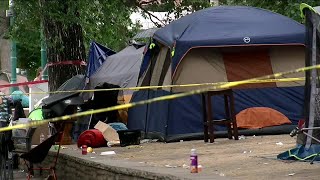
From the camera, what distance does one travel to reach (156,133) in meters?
13.9

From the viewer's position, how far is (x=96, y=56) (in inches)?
744

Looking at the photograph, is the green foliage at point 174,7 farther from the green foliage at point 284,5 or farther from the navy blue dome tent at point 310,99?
the navy blue dome tent at point 310,99

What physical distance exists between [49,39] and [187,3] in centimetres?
376

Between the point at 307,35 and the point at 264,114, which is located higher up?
the point at 307,35

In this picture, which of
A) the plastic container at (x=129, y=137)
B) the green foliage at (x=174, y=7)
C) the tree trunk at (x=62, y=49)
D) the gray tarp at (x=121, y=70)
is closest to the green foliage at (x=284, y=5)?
the green foliage at (x=174, y=7)

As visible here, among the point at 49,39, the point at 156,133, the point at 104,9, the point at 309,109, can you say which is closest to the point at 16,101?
the point at 49,39

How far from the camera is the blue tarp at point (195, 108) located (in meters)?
13.5

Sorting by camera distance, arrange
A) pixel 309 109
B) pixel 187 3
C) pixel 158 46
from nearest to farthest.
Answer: pixel 309 109 → pixel 158 46 → pixel 187 3

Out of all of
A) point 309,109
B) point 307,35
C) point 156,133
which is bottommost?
point 156,133

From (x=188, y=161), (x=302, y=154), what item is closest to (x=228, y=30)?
(x=188, y=161)

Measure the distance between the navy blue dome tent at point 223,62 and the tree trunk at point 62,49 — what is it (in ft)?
10.6

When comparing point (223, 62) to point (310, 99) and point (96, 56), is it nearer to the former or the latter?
point (310, 99)

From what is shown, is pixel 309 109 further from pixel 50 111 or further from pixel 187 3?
pixel 187 3

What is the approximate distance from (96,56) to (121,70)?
1.27 m
